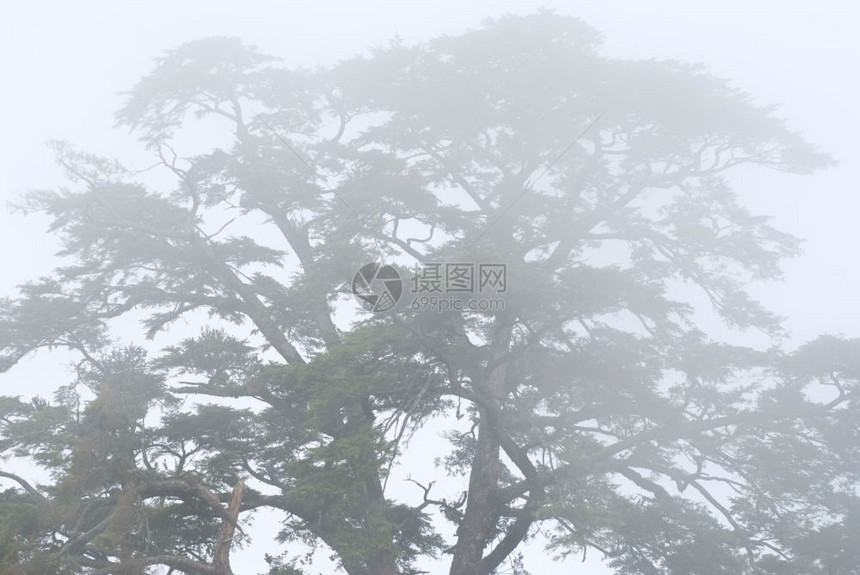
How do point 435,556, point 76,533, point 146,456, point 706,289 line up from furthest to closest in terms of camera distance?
point 706,289 → point 435,556 → point 146,456 → point 76,533

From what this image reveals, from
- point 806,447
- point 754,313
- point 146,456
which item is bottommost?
point 146,456

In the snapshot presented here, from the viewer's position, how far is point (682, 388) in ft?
41.5

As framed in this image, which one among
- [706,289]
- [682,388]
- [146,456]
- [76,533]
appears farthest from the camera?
[706,289]

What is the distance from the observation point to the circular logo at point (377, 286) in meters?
11.3

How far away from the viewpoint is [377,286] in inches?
461

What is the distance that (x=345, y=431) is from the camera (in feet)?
39.7

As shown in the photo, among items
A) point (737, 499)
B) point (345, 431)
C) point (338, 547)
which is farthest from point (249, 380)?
point (737, 499)

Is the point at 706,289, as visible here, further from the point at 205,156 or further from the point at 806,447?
the point at 205,156

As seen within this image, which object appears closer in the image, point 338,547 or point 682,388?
point 338,547

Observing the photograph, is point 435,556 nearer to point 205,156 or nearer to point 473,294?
point 473,294

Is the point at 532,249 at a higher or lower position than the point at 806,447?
higher

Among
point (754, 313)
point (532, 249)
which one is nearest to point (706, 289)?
point (754, 313)

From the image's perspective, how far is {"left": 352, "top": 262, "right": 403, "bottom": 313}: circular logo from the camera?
11336mm

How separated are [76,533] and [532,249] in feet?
26.7
